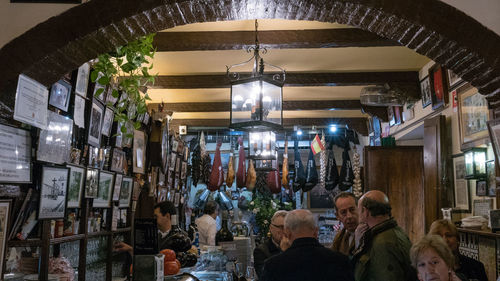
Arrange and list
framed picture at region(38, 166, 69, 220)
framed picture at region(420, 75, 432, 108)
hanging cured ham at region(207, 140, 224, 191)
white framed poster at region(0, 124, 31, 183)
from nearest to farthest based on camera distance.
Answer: white framed poster at region(0, 124, 31, 183) → framed picture at region(38, 166, 69, 220) → framed picture at region(420, 75, 432, 108) → hanging cured ham at region(207, 140, 224, 191)

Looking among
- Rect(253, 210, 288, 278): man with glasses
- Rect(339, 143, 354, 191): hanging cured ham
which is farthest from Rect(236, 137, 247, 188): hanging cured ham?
Rect(253, 210, 288, 278): man with glasses

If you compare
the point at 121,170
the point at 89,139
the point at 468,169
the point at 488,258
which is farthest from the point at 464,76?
the point at 121,170

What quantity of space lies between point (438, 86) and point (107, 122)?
3857 millimetres

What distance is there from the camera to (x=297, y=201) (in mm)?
12953

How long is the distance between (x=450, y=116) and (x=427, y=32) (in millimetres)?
2354

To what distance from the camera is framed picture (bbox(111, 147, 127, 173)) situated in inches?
189

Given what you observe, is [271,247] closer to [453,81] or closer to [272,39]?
[272,39]

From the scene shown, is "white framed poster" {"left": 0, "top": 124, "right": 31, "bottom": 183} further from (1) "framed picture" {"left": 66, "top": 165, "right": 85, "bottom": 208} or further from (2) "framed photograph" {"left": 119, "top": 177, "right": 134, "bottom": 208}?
(2) "framed photograph" {"left": 119, "top": 177, "right": 134, "bottom": 208}

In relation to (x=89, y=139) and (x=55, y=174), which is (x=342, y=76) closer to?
(x=89, y=139)

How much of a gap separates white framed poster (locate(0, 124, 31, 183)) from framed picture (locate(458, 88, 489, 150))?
12.7 ft

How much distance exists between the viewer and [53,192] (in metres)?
3.42

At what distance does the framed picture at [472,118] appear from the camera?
4375 mm

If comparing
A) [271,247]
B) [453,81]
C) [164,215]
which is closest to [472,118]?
[453,81]

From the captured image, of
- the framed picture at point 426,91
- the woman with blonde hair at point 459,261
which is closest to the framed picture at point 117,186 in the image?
the woman with blonde hair at point 459,261
